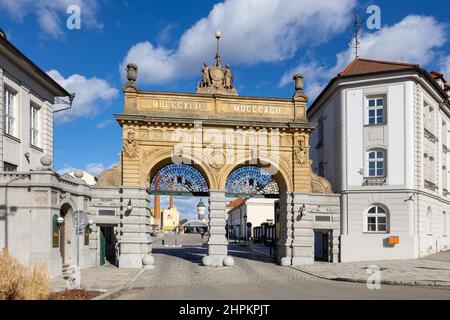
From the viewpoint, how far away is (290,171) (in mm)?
26953

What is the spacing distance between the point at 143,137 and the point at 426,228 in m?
18.1

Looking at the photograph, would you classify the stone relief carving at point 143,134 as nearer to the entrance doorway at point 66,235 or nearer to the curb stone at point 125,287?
the entrance doorway at point 66,235

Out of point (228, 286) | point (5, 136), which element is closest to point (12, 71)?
point (5, 136)

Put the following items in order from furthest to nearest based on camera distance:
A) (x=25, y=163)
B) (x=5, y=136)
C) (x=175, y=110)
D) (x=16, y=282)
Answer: (x=175, y=110)
(x=25, y=163)
(x=5, y=136)
(x=16, y=282)

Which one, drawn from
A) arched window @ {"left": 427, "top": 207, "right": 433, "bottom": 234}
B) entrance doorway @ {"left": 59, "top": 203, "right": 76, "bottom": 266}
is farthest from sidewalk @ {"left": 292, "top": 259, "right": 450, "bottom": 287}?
entrance doorway @ {"left": 59, "top": 203, "right": 76, "bottom": 266}

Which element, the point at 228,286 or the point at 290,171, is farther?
the point at 290,171

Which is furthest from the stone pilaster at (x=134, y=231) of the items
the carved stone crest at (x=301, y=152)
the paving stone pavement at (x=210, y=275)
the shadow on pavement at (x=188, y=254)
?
the carved stone crest at (x=301, y=152)

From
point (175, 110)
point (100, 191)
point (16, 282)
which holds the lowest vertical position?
point (16, 282)

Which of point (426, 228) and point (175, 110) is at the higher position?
point (175, 110)

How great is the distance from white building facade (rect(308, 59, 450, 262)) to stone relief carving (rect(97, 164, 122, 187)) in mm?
12935

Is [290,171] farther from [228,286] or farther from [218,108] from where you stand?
[228,286]

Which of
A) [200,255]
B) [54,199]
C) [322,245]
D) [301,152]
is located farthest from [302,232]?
[54,199]

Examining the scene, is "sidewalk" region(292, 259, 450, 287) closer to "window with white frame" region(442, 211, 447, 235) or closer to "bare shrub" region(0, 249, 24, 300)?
"window with white frame" region(442, 211, 447, 235)

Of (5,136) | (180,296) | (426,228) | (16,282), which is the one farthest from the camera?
(426,228)
